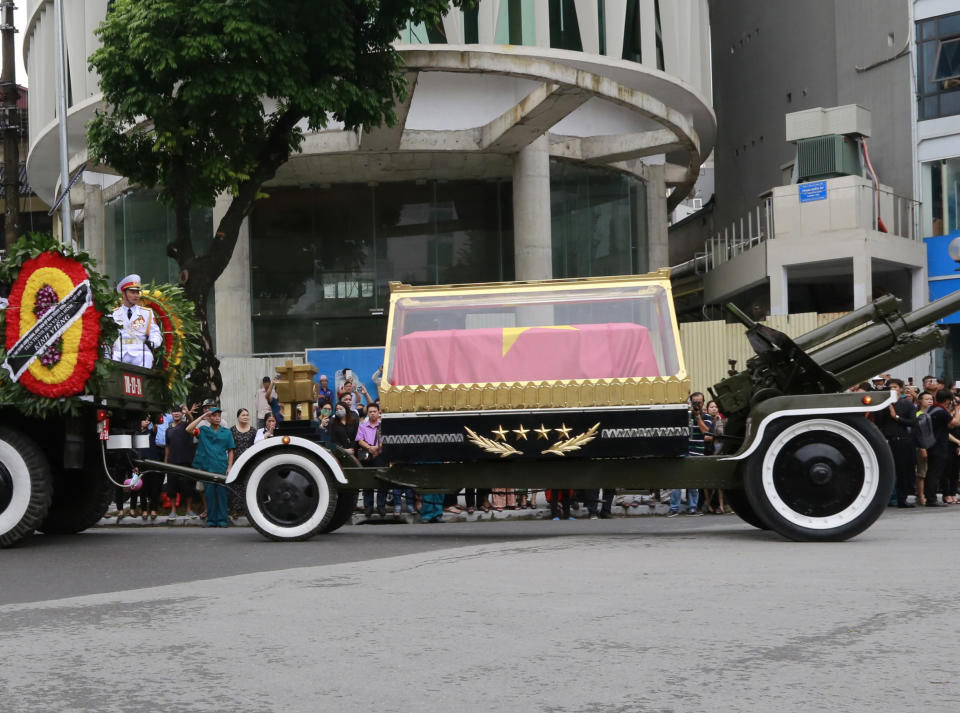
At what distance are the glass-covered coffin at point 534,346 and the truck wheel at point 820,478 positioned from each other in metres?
1.09

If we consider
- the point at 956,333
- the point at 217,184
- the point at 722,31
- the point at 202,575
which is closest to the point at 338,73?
the point at 217,184

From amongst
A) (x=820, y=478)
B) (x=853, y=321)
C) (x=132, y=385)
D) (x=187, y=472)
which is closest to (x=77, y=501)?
(x=187, y=472)

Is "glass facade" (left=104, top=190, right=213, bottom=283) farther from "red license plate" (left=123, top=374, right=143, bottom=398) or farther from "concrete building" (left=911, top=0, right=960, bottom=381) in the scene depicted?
"red license plate" (left=123, top=374, right=143, bottom=398)

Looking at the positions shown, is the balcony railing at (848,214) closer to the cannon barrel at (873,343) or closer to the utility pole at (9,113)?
the utility pole at (9,113)

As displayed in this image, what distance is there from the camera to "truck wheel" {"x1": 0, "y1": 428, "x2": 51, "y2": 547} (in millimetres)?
12289

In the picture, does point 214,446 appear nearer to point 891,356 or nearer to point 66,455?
point 66,455

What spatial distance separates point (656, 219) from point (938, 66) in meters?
8.70

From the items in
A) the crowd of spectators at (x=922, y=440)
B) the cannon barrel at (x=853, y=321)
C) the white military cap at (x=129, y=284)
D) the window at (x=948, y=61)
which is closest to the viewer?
the cannon barrel at (x=853, y=321)

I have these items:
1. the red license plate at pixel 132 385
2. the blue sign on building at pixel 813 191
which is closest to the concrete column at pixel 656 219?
the blue sign on building at pixel 813 191

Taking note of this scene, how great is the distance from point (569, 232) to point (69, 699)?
3011 cm

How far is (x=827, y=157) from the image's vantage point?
33.3 meters

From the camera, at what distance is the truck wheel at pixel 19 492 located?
40.3 feet

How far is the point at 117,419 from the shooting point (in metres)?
13.4

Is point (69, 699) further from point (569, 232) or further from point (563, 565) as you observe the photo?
point (569, 232)
